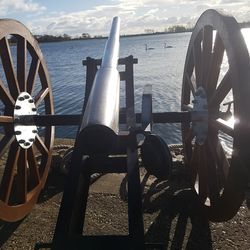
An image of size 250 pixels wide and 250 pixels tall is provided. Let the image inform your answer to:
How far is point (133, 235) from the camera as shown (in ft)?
8.88

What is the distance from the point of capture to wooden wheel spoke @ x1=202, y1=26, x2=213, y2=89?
4598 millimetres

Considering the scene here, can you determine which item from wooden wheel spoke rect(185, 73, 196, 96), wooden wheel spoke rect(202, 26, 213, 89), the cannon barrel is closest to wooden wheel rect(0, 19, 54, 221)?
the cannon barrel

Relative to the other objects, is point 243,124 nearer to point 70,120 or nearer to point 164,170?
point 164,170

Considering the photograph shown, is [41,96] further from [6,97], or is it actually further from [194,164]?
[194,164]

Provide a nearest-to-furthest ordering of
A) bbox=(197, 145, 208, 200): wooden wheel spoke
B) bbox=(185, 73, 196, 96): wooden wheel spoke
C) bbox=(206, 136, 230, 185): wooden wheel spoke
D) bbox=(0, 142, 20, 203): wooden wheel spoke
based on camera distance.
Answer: bbox=(206, 136, 230, 185): wooden wheel spoke
bbox=(0, 142, 20, 203): wooden wheel spoke
bbox=(197, 145, 208, 200): wooden wheel spoke
bbox=(185, 73, 196, 96): wooden wheel spoke

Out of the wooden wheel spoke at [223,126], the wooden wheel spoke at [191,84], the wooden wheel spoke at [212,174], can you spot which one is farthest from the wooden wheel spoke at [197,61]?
the wooden wheel spoke at [212,174]

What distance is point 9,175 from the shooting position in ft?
14.6

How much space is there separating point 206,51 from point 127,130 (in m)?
1.43

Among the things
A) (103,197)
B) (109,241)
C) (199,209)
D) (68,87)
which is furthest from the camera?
(68,87)

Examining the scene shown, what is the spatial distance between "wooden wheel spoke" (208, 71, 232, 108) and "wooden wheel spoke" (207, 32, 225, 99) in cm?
18

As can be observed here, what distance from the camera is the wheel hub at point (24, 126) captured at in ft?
15.2

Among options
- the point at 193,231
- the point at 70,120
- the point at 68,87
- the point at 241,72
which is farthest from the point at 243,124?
the point at 68,87

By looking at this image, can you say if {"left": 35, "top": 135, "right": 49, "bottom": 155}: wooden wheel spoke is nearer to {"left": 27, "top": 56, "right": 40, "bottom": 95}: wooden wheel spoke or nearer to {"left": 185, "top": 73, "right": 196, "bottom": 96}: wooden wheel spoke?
{"left": 27, "top": 56, "right": 40, "bottom": 95}: wooden wheel spoke

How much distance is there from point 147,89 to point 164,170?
1489 mm
